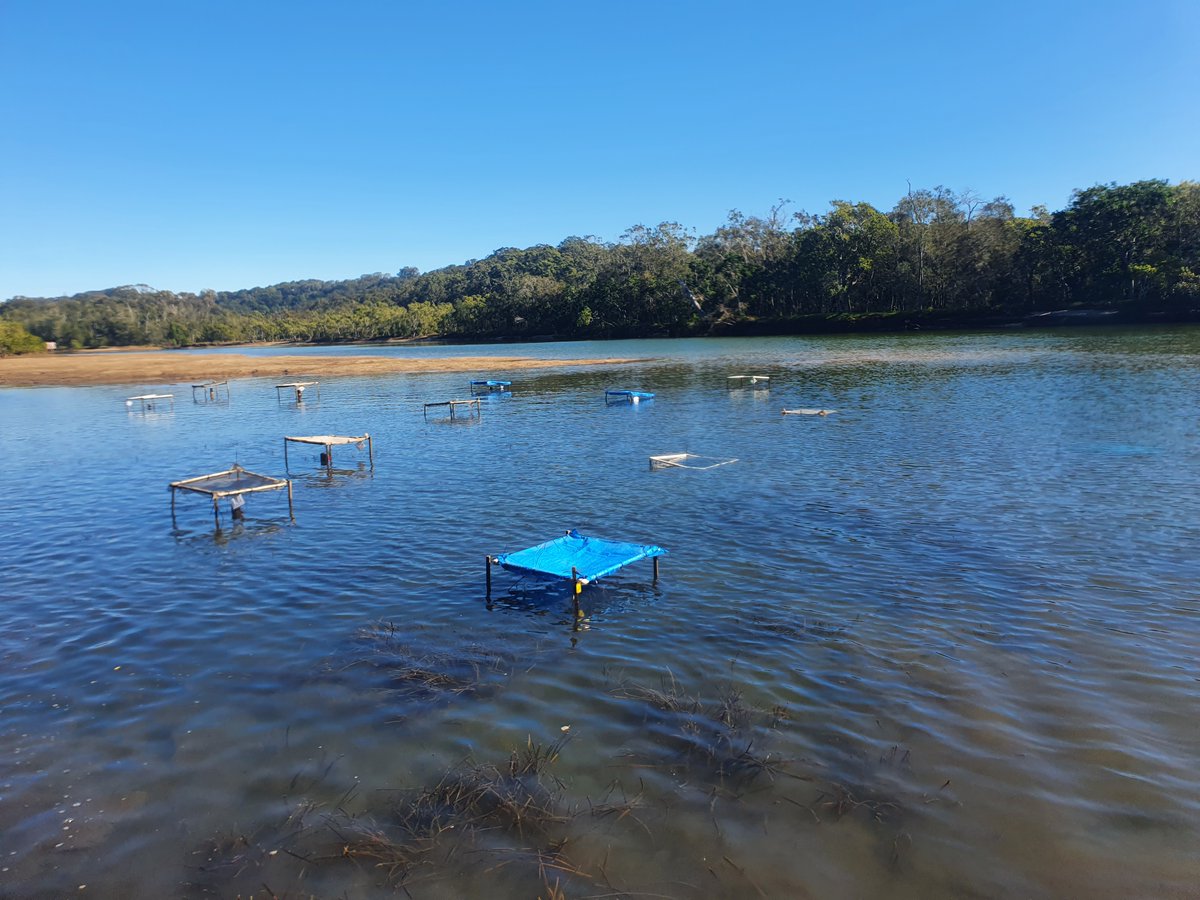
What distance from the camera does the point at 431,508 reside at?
1850 centimetres

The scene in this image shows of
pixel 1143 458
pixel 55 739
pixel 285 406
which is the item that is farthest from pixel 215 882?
pixel 285 406

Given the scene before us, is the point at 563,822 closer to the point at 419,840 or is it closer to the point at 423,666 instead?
the point at 419,840

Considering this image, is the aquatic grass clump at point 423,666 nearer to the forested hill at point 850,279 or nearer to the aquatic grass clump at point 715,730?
the aquatic grass clump at point 715,730

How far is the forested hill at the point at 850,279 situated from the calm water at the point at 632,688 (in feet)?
265

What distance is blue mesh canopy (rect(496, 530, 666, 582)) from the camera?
1146 centimetres

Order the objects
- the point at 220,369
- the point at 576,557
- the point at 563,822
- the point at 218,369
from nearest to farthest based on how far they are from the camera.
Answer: the point at 563,822, the point at 576,557, the point at 218,369, the point at 220,369

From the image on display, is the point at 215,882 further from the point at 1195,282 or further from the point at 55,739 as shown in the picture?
the point at 1195,282

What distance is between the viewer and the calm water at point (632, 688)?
6.12 m

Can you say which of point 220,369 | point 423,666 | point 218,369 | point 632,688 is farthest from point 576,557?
point 220,369

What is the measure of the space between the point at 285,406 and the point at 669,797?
43354 millimetres

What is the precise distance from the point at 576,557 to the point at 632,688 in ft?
11.8

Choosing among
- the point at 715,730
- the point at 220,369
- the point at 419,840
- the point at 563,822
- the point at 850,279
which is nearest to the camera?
the point at 419,840

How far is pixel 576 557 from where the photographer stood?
12.2 meters

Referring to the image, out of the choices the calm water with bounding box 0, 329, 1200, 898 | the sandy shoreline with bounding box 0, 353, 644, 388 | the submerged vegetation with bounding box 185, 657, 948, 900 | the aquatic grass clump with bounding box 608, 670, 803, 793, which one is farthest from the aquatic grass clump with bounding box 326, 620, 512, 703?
the sandy shoreline with bounding box 0, 353, 644, 388
